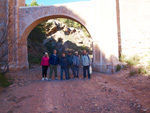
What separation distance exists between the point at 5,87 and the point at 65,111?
368cm

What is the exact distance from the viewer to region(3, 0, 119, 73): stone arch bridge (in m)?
8.62

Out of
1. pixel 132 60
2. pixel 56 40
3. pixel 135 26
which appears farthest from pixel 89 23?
pixel 56 40

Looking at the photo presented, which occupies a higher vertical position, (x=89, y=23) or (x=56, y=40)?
(x=56, y=40)

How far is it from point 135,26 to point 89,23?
10.1ft

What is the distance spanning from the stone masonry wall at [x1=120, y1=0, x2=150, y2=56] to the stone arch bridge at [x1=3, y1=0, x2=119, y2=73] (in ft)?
2.26

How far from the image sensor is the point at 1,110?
3.58 meters

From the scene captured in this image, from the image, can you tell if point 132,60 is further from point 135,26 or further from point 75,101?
point 75,101

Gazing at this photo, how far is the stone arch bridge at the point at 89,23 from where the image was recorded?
8.62 metres

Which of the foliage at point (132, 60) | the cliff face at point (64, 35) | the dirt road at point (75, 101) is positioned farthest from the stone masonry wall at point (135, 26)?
the cliff face at point (64, 35)

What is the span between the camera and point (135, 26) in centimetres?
864

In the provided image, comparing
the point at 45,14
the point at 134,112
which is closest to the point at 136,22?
the point at 45,14

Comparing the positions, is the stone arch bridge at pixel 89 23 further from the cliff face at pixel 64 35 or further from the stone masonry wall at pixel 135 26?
the cliff face at pixel 64 35

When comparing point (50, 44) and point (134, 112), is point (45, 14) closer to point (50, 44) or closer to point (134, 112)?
point (134, 112)

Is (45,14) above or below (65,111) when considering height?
above
